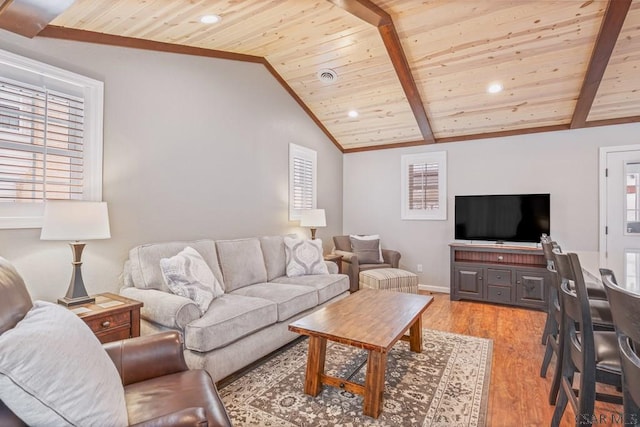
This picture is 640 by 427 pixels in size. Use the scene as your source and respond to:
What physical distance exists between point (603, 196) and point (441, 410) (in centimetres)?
391

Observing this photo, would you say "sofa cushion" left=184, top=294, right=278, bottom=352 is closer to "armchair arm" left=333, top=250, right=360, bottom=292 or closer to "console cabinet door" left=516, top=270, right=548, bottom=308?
"armchair arm" left=333, top=250, right=360, bottom=292

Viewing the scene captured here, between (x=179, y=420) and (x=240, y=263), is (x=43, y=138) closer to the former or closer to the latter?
(x=240, y=263)

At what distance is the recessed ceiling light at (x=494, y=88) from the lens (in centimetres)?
391

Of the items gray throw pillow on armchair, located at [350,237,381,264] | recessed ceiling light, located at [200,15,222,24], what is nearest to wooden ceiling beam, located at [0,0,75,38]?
recessed ceiling light, located at [200,15,222,24]

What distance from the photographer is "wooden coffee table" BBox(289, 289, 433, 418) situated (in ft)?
6.48

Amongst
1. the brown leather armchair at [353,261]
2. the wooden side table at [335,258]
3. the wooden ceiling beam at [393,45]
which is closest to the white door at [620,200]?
the wooden ceiling beam at [393,45]

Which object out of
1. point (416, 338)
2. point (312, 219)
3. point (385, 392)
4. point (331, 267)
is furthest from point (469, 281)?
point (385, 392)

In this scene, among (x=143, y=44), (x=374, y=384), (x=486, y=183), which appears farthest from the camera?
(x=486, y=183)

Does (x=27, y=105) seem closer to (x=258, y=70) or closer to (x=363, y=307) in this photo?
(x=258, y=70)

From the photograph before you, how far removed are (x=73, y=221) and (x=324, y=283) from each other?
222cm

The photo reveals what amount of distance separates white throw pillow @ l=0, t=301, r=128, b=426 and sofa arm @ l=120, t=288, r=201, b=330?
39.8 inches

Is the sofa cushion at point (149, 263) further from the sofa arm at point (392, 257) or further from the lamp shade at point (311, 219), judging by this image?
the sofa arm at point (392, 257)

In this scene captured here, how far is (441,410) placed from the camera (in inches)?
81.0

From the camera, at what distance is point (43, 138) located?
2379 millimetres
